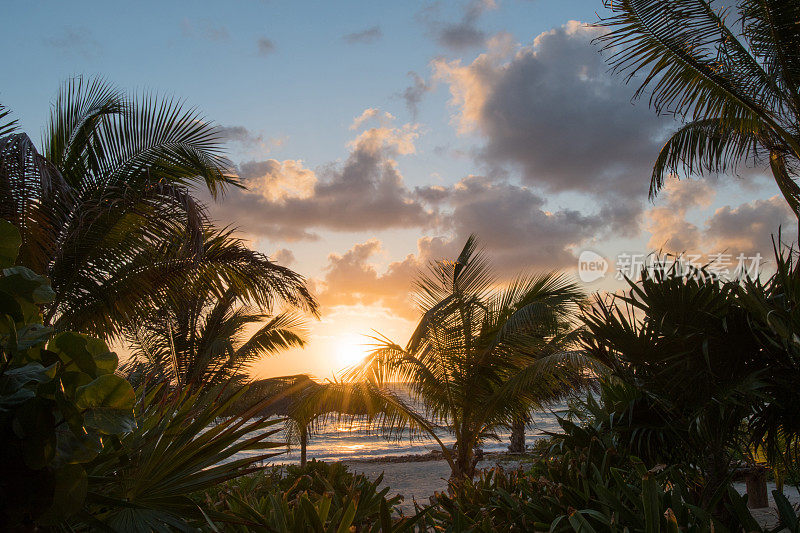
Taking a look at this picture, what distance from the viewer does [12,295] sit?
3.93 feet

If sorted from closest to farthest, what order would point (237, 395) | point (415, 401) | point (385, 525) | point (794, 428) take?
point (237, 395) → point (385, 525) → point (794, 428) → point (415, 401)

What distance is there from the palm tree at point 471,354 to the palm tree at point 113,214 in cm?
288

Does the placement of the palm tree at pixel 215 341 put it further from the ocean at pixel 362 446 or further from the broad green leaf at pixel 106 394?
the ocean at pixel 362 446

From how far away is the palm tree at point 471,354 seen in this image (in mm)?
8164

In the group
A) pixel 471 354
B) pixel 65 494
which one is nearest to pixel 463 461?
pixel 471 354

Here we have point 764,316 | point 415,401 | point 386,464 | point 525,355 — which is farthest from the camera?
point 386,464

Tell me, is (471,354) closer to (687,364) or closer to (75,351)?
(687,364)

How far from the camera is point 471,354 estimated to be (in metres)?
8.60

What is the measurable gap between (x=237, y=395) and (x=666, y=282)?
2.87 meters

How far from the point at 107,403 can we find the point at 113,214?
5.51 metres

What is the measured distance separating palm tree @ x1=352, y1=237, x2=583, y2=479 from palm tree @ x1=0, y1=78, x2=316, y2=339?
288 cm

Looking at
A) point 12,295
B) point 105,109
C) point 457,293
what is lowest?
point 12,295

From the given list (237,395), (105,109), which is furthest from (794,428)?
(105,109)

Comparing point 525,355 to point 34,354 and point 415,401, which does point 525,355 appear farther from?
point 34,354
